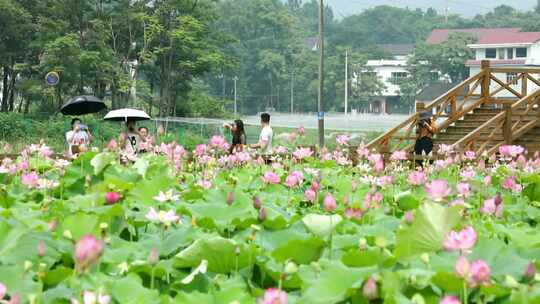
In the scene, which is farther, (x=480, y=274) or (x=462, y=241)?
(x=462, y=241)

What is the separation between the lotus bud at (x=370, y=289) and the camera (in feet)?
5.30

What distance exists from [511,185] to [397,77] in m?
86.4

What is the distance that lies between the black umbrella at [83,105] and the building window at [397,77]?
70.5m

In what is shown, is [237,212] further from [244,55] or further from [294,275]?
[244,55]

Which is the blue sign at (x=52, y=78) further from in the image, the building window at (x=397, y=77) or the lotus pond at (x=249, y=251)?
the building window at (x=397, y=77)

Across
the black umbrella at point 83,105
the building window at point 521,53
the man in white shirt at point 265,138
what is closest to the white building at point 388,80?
the building window at point 521,53

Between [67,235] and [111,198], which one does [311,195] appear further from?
[67,235]

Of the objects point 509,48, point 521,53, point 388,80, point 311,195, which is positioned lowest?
point 388,80

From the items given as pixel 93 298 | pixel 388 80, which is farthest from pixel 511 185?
pixel 388 80

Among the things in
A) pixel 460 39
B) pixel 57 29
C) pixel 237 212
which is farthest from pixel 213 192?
pixel 460 39

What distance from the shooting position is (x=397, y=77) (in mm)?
89000

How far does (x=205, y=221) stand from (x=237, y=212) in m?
0.08

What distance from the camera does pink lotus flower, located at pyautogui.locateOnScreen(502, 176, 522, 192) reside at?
3.58 metres

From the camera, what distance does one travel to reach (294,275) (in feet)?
6.23
